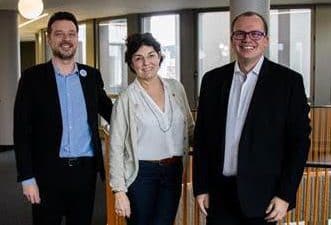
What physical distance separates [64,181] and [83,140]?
0.75ft

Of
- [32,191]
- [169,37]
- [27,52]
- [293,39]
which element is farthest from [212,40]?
[27,52]

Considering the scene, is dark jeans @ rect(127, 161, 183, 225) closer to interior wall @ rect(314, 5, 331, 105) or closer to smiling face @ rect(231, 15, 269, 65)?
smiling face @ rect(231, 15, 269, 65)

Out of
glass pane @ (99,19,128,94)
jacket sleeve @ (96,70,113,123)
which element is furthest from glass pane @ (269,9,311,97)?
jacket sleeve @ (96,70,113,123)

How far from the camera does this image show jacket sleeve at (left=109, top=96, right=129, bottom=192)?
2402mm

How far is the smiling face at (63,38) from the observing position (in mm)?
2547

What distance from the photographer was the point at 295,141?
2033 mm

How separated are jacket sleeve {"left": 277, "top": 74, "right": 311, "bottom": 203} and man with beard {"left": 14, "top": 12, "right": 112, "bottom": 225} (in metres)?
1.05

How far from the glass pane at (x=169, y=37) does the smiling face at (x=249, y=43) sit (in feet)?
30.4

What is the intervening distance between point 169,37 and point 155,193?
30.7ft

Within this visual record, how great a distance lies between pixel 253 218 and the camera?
82.1 inches

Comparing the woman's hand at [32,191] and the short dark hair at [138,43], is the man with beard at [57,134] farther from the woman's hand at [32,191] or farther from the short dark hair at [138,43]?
the short dark hair at [138,43]

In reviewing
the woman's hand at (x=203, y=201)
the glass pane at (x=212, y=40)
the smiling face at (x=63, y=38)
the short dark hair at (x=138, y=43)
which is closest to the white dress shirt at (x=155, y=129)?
the short dark hair at (x=138, y=43)

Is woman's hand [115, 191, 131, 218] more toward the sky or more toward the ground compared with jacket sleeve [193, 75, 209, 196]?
more toward the ground

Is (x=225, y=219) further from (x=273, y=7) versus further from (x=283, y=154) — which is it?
(x=273, y=7)
